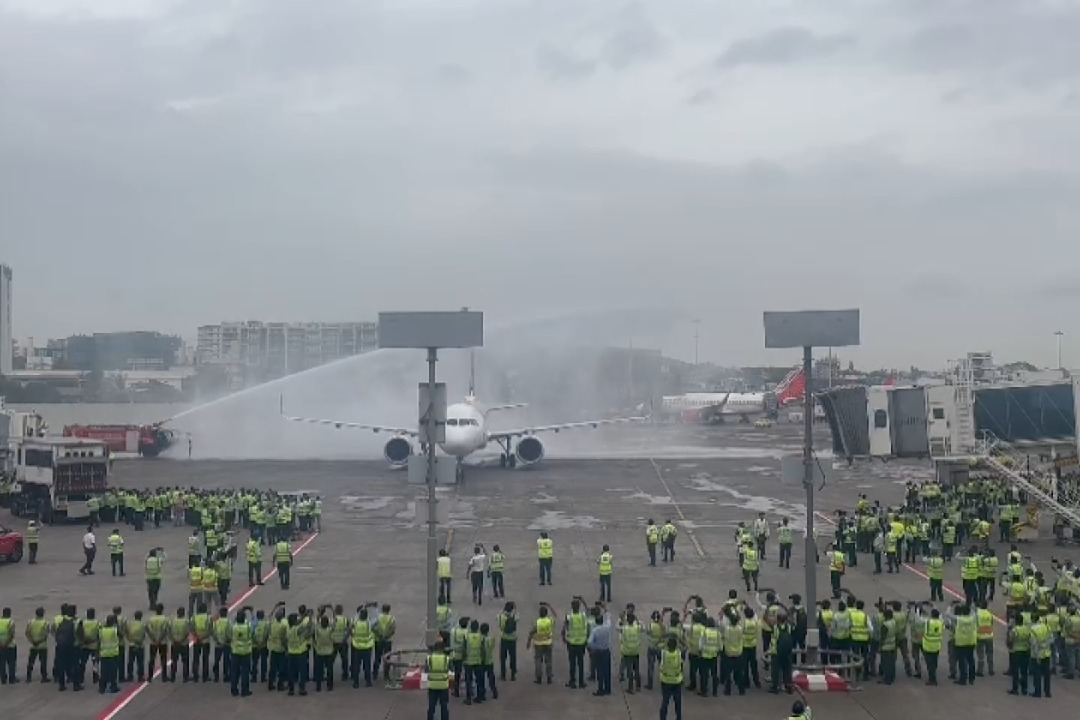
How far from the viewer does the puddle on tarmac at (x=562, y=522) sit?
127 ft

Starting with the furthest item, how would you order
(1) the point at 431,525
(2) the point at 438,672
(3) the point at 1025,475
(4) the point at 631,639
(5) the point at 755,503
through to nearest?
(5) the point at 755,503 < (3) the point at 1025,475 < (1) the point at 431,525 < (4) the point at 631,639 < (2) the point at 438,672

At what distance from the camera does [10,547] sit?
31.3 metres

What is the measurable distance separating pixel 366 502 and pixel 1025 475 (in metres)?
28.6

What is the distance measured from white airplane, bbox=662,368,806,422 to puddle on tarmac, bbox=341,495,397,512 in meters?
79.5

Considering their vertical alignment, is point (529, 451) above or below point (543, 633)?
above

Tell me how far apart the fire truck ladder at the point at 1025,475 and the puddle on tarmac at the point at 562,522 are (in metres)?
15.0

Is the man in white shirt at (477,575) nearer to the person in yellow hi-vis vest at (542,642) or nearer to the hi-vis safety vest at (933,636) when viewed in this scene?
the person in yellow hi-vis vest at (542,642)

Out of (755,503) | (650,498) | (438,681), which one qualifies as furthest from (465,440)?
(438,681)

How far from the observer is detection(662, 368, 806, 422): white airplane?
406ft

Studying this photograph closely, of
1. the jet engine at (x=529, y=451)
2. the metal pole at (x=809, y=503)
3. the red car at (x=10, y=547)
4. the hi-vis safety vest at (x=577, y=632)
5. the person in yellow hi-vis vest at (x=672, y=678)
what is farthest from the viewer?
the jet engine at (x=529, y=451)

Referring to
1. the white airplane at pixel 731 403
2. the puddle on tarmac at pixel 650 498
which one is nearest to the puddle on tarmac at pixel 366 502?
the puddle on tarmac at pixel 650 498

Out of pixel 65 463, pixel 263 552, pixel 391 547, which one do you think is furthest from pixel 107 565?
pixel 65 463

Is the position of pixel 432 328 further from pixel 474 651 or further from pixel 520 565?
pixel 520 565

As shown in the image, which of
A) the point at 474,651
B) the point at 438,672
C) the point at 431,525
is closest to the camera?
the point at 438,672
